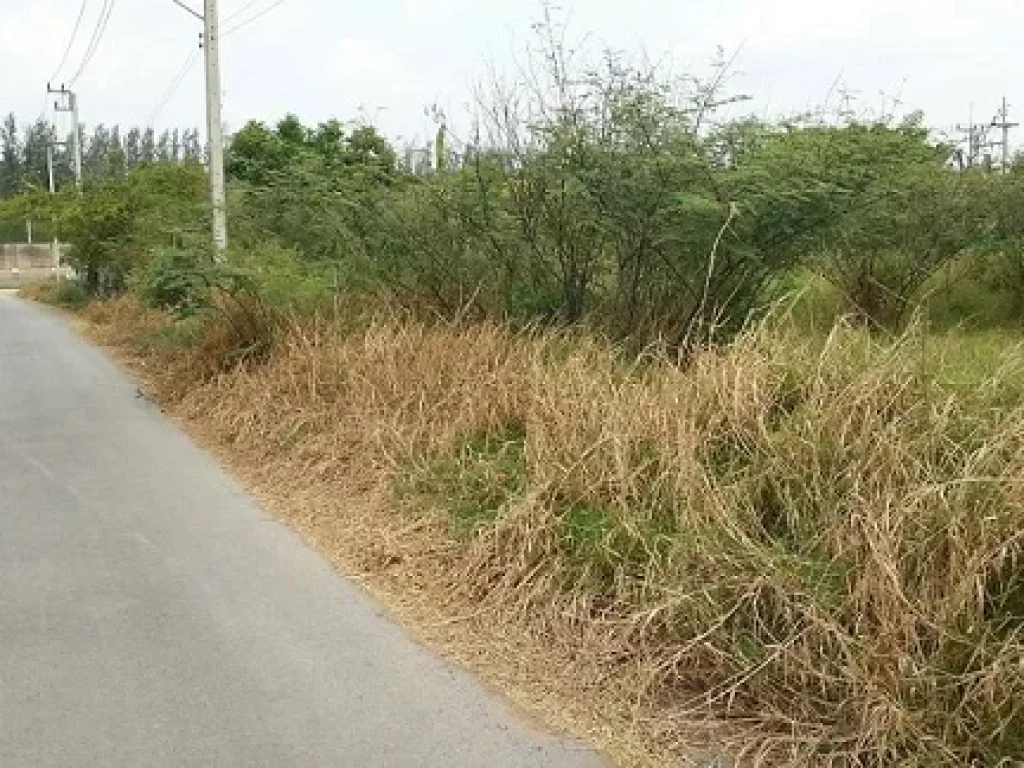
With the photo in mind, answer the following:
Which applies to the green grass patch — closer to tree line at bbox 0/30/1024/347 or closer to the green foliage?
tree line at bbox 0/30/1024/347

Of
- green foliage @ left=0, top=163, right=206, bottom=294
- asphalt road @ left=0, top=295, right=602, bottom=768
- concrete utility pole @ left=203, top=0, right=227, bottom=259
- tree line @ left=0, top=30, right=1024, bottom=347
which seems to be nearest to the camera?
asphalt road @ left=0, top=295, right=602, bottom=768

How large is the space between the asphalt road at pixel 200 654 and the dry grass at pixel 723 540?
12.2 inches

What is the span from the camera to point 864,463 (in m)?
4.59

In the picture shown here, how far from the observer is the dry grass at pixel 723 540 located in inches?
145

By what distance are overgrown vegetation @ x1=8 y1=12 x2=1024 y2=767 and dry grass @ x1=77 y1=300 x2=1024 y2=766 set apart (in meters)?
0.02

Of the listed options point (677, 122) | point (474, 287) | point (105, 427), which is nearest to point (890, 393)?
point (677, 122)

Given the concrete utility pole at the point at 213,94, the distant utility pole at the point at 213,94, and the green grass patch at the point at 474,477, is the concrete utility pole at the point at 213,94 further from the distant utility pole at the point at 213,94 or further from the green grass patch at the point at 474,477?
the green grass patch at the point at 474,477

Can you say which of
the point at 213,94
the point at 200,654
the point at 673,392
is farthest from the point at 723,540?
the point at 213,94

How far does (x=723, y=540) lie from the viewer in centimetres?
454

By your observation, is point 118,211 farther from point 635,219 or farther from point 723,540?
point 723,540

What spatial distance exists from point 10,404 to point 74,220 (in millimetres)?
15775

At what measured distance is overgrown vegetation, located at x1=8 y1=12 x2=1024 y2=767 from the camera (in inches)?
152

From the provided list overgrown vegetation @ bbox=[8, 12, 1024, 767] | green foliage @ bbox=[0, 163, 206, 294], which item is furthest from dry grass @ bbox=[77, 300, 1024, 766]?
green foliage @ bbox=[0, 163, 206, 294]

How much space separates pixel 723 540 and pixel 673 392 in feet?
4.85
